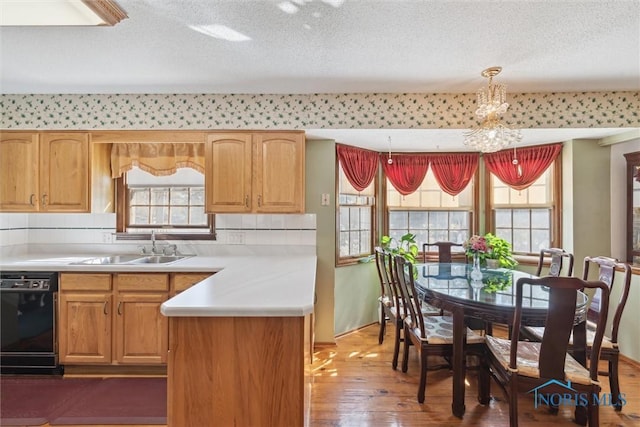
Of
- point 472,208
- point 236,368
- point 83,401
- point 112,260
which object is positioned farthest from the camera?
point 472,208

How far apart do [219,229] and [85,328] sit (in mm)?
1366

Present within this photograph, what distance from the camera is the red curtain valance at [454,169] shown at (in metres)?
4.04

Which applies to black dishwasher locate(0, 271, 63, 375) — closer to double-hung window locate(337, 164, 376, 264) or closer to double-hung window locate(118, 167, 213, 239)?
double-hung window locate(118, 167, 213, 239)

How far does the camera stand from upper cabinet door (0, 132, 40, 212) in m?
2.96

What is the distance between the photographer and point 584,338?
7.02 feet

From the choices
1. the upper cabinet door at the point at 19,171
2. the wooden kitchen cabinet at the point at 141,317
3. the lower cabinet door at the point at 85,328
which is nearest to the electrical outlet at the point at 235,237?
the wooden kitchen cabinet at the point at 141,317

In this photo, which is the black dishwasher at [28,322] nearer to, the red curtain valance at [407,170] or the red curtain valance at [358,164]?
the red curtain valance at [358,164]

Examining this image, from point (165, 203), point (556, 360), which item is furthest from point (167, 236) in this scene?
point (556, 360)

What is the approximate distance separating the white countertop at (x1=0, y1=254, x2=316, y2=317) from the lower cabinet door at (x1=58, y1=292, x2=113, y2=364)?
25 cm

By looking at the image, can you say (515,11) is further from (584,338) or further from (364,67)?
(584,338)

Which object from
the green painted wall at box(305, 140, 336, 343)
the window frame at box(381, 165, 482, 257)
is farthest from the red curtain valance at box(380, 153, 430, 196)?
the green painted wall at box(305, 140, 336, 343)

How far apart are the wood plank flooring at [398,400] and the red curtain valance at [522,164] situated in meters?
1.96

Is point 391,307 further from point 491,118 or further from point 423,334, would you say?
point 491,118

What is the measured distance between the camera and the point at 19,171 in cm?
298
